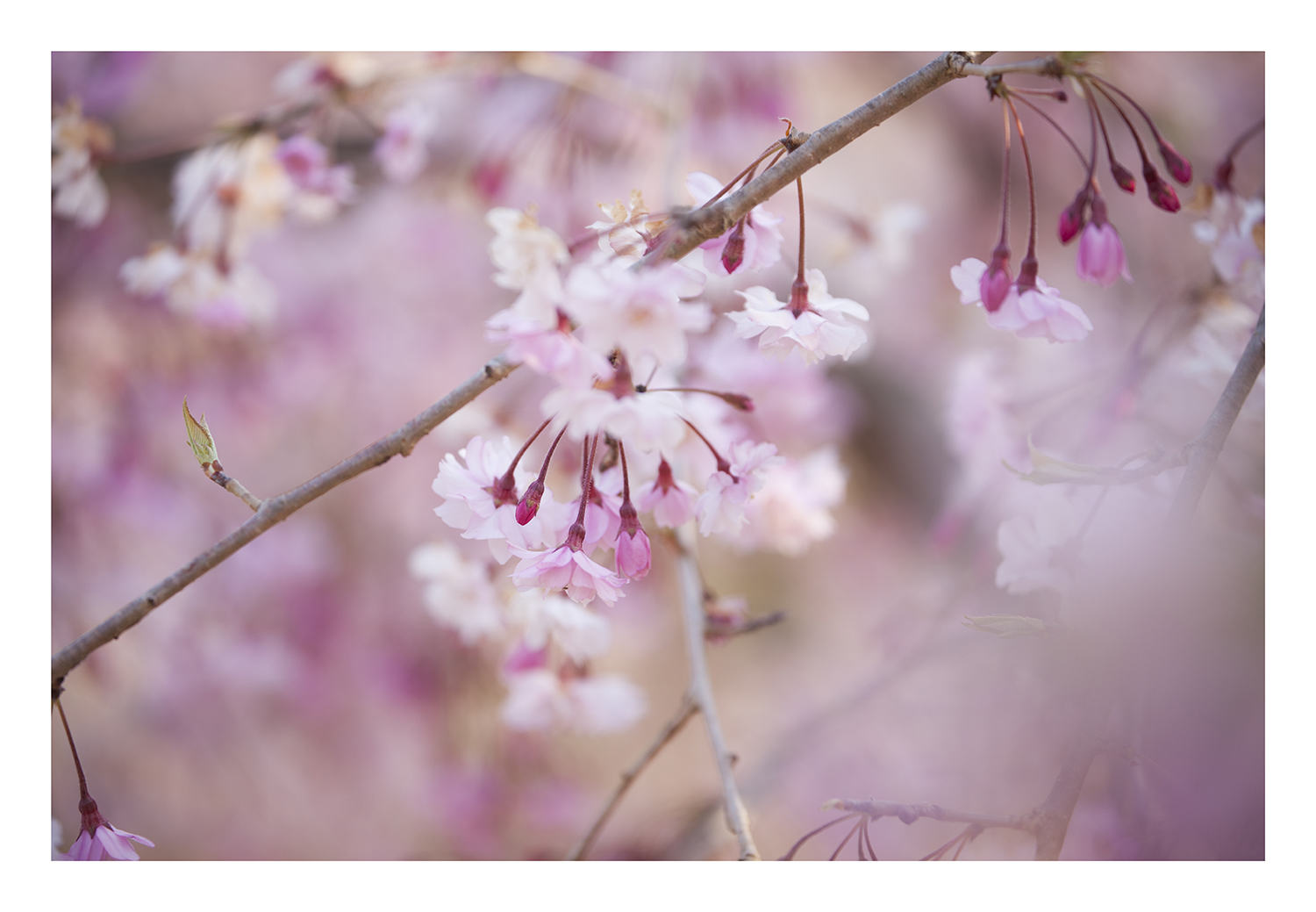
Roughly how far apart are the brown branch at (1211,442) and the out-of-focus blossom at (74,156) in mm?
1194

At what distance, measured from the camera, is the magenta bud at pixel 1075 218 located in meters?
0.60

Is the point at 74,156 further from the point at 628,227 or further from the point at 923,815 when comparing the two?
the point at 923,815

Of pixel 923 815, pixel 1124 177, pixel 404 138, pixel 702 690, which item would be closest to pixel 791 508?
pixel 702 690

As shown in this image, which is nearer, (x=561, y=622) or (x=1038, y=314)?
(x=1038, y=314)

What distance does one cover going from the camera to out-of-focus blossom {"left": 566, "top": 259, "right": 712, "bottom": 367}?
43cm

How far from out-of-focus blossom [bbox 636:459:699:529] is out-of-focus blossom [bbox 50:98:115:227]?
2.76 ft

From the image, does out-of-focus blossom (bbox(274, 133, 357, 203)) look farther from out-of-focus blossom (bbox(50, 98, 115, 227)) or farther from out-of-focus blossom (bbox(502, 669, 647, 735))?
out-of-focus blossom (bbox(502, 669, 647, 735))

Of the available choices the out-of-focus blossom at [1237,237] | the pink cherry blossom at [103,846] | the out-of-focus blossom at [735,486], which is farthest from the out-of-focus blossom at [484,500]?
the out-of-focus blossom at [1237,237]

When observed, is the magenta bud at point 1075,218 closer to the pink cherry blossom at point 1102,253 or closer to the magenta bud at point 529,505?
the pink cherry blossom at point 1102,253

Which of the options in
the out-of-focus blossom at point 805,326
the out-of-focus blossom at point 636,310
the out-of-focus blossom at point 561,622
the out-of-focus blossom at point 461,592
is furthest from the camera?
the out-of-focus blossom at point 461,592

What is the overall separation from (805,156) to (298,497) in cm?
42

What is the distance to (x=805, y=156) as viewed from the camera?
1.68 feet

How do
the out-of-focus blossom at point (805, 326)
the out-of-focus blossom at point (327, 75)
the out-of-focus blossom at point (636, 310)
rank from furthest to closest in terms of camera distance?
the out-of-focus blossom at point (327, 75)
the out-of-focus blossom at point (805, 326)
the out-of-focus blossom at point (636, 310)

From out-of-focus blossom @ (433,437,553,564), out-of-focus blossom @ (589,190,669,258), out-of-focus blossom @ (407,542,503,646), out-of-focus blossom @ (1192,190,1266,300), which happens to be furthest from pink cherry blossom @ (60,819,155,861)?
out-of-focus blossom @ (1192,190,1266,300)
